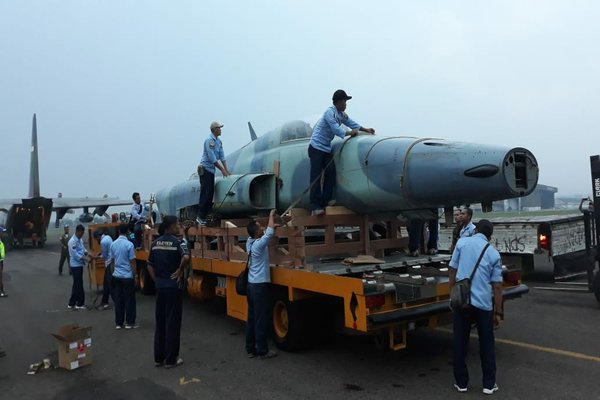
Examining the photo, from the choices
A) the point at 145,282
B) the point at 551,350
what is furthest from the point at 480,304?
the point at 145,282

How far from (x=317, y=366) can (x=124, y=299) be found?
4.14m

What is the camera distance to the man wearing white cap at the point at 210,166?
25.8 feet

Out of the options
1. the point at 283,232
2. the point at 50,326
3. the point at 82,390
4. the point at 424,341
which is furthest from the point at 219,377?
the point at 50,326

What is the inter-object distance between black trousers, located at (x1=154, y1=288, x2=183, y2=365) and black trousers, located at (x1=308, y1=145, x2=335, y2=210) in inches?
83.1

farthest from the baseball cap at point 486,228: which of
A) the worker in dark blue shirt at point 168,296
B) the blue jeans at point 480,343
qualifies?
the worker in dark blue shirt at point 168,296

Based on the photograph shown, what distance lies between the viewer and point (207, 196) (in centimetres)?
802

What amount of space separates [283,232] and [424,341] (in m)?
2.46

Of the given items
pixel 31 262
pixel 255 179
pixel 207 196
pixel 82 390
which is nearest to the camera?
pixel 82 390

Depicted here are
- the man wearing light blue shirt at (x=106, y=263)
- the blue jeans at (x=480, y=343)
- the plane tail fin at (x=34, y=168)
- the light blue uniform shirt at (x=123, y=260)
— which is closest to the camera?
the blue jeans at (x=480, y=343)

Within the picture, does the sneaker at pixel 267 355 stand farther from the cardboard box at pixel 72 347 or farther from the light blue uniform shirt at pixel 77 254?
the light blue uniform shirt at pixel 77 254

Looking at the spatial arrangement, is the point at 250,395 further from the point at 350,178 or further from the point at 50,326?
the point at 50,326

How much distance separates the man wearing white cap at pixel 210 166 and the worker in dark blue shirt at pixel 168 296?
2.10 m

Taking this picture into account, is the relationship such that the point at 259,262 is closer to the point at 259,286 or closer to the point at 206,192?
the point at 259,286

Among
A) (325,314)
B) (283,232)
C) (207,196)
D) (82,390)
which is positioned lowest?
(82,390)
